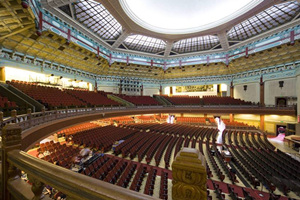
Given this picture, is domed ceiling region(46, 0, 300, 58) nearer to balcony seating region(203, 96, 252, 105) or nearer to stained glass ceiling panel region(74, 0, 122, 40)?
stained glass ceiling panel region(74, 0, 122, 40)

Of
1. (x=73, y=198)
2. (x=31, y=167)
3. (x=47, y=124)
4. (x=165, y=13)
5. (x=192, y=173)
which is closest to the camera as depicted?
(x=73, y=198)

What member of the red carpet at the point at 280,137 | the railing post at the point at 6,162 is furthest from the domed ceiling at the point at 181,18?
the railing post at the point at 6,162

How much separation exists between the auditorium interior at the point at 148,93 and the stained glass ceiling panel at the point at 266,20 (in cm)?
12

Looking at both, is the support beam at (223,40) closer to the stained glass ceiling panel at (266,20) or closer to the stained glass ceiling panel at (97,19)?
the stained glass ceiling panel at (266,20)

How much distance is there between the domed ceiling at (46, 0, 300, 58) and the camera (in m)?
15.1

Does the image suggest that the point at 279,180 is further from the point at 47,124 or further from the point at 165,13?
the point at 165,13

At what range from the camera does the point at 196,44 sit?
→ 81.0 ft

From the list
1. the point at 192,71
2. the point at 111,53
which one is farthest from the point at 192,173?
the point at 192,71

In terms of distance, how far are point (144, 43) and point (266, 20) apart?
17.8 m

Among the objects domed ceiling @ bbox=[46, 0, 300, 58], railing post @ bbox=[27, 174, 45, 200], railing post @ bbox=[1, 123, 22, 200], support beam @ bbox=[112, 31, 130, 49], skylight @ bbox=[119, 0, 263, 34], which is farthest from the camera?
support beam @ bbox=[112, 31, 130, 49]

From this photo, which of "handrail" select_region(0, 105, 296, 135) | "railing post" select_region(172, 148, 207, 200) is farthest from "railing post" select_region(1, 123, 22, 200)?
"handrail" select_region(0, 105, 296, 135)

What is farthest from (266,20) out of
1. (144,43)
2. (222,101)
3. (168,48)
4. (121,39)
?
(121,39)

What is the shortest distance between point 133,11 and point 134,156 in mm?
16687

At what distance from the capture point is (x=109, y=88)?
84.5ft
